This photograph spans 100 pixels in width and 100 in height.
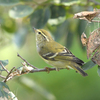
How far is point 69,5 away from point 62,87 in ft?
6.92

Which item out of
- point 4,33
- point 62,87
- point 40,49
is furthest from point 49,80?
point 40,49

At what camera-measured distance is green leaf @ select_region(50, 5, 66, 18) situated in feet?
9.72

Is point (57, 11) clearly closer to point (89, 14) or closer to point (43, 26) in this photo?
point (43, 26)

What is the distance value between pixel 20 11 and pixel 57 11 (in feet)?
1.75

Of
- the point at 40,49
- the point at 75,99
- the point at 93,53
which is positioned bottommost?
the point at 75,99

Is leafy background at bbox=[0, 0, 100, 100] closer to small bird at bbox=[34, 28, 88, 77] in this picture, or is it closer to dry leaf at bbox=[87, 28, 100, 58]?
small bird at bbox=[34, 28, 88, 77]

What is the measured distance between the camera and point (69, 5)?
2.98m

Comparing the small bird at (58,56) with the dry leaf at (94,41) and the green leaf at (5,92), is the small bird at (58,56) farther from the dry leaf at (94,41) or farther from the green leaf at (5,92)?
the green leaf at (5,92)

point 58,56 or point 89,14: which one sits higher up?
point 89,14

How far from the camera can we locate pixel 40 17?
294 cm

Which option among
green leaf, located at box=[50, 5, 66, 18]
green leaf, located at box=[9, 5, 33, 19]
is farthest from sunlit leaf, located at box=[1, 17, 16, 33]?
green leaf, located at box=[50, 5, 66, 18]

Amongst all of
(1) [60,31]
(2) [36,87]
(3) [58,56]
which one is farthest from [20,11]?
(2) [36,87]

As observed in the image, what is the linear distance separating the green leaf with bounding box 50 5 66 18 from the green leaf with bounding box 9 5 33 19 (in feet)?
1.23

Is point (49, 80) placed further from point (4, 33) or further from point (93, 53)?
point (93, 53)
